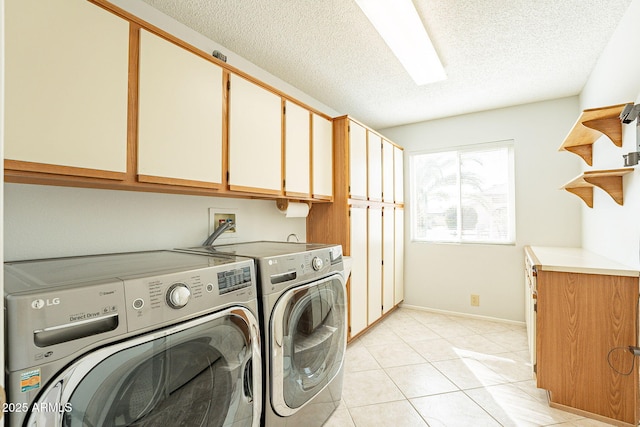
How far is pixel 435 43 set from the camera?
2.07 meters

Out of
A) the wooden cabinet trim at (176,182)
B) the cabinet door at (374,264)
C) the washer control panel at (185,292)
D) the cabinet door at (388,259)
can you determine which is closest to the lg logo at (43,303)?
the washer control panel at (185,292)

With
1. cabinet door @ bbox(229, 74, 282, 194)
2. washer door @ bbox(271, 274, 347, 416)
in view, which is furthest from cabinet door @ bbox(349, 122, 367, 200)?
washer door @ bbox(271, 274, 347, 416)

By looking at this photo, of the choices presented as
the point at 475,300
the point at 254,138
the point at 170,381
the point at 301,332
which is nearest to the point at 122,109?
the point at 254,138

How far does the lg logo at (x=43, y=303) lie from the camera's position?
70 cm

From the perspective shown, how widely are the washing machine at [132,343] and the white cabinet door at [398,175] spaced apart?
271 cm

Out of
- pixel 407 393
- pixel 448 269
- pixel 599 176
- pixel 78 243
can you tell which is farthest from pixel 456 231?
pixel 78 243

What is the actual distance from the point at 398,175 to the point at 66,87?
3270mm

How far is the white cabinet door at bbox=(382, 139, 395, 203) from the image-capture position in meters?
3.33

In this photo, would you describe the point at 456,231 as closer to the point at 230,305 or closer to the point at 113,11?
the point at 230,305

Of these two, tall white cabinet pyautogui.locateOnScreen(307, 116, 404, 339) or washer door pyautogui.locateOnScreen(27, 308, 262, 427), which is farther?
tall white cabinet pyautogui.locateOnScreen(307, 116, 404, 339)

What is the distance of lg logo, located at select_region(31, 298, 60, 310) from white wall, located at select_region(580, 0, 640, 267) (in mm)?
2503

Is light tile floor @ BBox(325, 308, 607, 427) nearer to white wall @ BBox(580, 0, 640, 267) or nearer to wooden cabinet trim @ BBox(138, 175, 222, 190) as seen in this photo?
white wall @ BBox(580, 0, 640, 267)

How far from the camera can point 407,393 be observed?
6.61ft

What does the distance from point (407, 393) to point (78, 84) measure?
2.44 m
